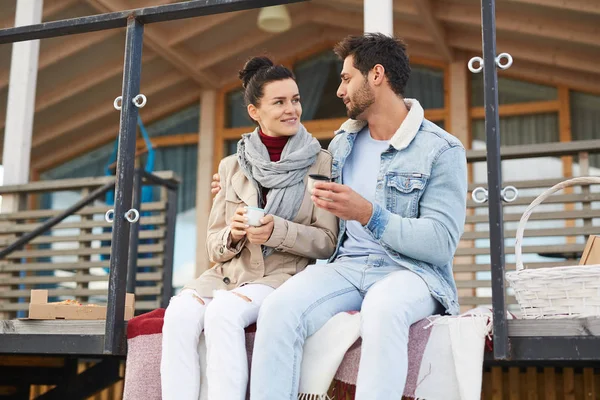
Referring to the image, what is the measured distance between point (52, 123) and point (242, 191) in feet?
21.6

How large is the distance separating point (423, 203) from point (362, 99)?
43 centimetres

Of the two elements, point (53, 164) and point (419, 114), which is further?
point (53, 164)

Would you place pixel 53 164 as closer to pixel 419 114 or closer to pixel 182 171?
pixel 182 171

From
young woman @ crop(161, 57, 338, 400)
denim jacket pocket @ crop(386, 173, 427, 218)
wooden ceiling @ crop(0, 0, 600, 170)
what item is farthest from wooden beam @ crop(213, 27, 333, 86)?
denim jacket pocket @ crop(386, 173, 427, 218)

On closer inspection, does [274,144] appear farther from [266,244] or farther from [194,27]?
[194,27]

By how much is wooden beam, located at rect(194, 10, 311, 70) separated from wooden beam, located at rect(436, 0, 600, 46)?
6.12 ft

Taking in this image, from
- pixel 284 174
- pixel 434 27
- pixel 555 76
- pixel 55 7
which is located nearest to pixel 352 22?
pixel 434 27

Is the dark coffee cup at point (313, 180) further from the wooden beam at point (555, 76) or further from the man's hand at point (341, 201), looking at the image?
the wooden beam at point (555, 76)

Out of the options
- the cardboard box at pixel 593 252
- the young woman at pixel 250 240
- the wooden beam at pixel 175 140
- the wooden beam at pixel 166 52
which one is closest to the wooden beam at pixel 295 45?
the wooden beam at pixel 166 52

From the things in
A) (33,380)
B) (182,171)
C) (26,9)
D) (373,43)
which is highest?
(26,9)

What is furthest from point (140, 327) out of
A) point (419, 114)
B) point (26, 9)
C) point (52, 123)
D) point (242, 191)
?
point (52, 123)

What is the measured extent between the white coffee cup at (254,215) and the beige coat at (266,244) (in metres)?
0.07

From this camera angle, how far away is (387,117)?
2469 millimetres

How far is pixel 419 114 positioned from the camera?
2412 millimetres
